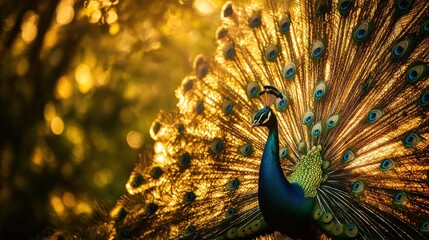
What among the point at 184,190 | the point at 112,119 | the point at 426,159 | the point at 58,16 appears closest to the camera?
the point at 426,159

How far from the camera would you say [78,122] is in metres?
10.7

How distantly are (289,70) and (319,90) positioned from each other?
32 cm

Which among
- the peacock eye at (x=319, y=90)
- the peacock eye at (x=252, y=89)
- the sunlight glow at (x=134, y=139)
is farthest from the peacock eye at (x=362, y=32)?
the sunlight glow at (x=134, y=139)

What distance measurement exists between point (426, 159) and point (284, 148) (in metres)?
1.08

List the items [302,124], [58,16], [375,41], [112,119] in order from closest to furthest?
[375,41] < [302,124] < [58,16] < [112,119]

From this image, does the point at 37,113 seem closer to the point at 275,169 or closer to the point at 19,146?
the point at 19,146

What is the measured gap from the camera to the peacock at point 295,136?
4.64 metres

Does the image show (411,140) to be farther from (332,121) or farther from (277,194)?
(277,194)

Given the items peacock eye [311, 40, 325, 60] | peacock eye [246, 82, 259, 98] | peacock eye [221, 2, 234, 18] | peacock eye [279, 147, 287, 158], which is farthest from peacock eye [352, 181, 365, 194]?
peacock eye [221, 2, 234, 18]

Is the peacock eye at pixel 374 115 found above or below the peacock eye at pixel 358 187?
above

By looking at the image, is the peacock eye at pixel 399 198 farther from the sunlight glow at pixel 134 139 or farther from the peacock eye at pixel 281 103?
the sunlight glow at pixel 134 139

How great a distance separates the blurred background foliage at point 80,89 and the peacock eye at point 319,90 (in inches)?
113

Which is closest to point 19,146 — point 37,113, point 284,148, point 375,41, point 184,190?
point 37,113

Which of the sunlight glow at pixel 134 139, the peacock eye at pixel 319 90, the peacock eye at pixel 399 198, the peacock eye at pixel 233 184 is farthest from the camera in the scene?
the sunlight glow at pixel 134 139
